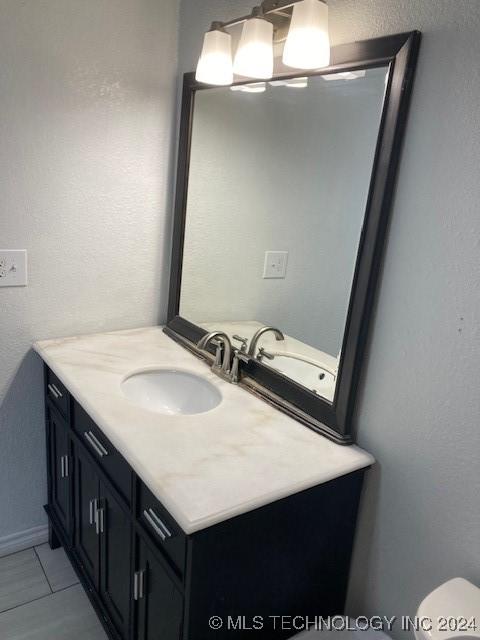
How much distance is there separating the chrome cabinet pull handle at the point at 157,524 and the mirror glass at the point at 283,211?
524 millimetres

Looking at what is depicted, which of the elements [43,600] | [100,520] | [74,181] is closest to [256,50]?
[74,181]

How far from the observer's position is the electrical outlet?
1493 mm

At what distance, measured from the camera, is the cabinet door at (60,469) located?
1.67 m

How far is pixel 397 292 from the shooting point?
115 cm

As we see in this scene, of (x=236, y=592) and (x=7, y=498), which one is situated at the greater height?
(x=236, y=592)

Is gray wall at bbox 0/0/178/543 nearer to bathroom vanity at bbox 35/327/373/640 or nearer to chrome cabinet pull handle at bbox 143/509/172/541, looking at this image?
bathroom vanity at bbox 35/327/373/640

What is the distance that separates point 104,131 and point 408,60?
1.06 m

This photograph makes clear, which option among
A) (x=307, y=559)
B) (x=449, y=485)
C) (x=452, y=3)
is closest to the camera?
(x=452, y=3)

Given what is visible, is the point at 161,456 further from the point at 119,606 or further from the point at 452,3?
the point at 452,3

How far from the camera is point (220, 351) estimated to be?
5.32ft

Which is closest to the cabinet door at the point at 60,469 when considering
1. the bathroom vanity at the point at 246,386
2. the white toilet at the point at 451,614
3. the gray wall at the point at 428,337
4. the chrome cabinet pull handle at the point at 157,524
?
the bathroom vanity at the point at 246,386

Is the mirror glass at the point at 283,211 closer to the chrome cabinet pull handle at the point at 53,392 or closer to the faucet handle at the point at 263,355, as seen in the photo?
the faucet handle at the point at 263,355

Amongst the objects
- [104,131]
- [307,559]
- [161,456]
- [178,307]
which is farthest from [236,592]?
[104,131]

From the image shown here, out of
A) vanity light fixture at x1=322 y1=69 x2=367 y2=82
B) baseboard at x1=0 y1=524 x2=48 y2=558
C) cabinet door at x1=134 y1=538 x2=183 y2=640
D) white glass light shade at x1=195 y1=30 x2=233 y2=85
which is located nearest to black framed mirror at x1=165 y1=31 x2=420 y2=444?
vanity light fixture at x1=322 y1=69 x2=367 y2=82
